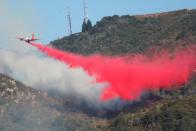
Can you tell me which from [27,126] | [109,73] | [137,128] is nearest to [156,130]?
[137,128]

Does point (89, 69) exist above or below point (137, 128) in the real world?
above

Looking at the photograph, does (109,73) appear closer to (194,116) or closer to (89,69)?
(89,69)

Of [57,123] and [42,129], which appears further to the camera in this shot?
[57,123]

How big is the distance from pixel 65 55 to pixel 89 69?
43.5 feet

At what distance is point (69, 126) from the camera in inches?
7830

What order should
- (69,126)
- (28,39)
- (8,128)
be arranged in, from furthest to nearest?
(69,126)
(8,128)
(28,39)

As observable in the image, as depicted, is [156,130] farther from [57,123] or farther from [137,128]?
[57,123]

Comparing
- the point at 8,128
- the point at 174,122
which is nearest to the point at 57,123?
the point at 8,128

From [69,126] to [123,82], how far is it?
16.5 meters

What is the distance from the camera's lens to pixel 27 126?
187750 mm

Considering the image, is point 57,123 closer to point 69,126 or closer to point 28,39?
point 69,126

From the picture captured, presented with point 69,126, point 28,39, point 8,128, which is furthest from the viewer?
point 69,126

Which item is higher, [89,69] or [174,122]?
[89,69]

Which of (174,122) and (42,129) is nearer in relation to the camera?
(42,129)
